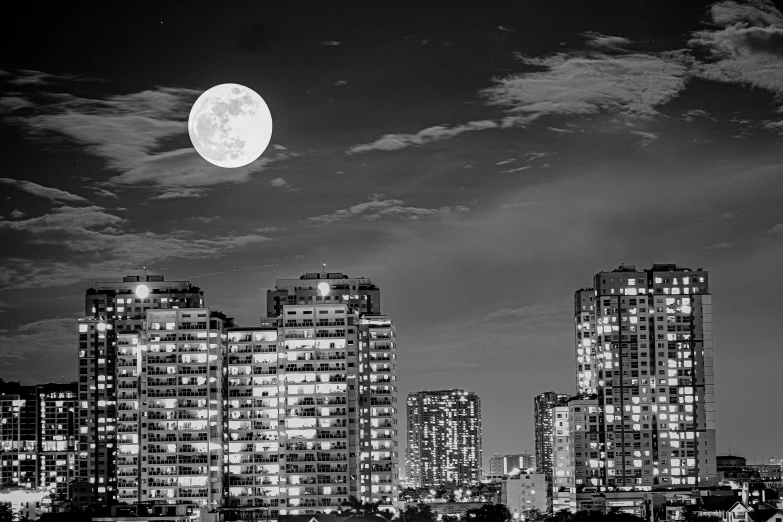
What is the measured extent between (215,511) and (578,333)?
77.8 m

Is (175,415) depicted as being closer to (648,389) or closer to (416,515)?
(416,515)

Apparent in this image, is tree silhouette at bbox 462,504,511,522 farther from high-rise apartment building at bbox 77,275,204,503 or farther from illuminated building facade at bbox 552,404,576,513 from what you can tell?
high-rise apartment building at bbox 77,275,204,503

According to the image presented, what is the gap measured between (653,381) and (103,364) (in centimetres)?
7742

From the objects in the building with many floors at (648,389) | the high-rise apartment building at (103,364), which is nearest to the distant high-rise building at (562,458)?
the building with many floors at (648,389)

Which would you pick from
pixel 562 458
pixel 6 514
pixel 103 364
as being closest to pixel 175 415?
pixel 6 514

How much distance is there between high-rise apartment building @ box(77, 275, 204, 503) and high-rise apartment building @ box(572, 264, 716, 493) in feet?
194

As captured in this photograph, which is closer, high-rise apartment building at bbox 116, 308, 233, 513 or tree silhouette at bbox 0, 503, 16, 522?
high-rise apartment building at bbox 116, 308, 233, 513

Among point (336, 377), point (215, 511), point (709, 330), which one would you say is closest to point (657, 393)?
point (709, 330)

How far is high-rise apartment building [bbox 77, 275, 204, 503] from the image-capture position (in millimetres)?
179625

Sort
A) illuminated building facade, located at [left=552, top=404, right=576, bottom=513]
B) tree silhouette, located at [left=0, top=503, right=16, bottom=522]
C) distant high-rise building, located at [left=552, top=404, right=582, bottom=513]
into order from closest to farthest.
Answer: tree silhouette, located at [left=0, top=503, right=16, bottom=522], distant high-rise building, located at [left=552, top=404, right=582, bottom=513], illuminated building facade, located at [left=552, top=404, right=576, bottom=513]

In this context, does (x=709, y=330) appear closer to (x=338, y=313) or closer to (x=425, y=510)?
(x=425, y=510)

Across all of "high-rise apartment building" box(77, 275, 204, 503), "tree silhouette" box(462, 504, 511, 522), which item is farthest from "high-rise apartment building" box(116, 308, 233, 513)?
"tree silhouette" box(462, 504, 511, 522)

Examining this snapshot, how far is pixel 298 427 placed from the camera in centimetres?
14725

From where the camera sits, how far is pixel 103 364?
601ft
